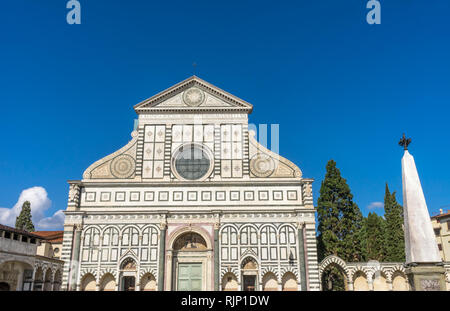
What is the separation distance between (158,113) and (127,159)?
4382mm

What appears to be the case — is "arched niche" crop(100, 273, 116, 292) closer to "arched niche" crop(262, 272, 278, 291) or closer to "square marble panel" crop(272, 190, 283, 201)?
"arched niche" crop(262, 272, 278, 291)

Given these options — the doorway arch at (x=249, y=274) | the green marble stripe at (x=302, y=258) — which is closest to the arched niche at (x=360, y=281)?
the green marble stripe at (x=302, y=258)

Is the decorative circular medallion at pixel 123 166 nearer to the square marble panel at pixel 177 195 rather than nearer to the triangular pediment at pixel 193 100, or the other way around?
the square marble panel at pixel 177 195

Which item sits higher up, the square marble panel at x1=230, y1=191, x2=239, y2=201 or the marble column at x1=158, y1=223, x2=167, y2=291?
the square marble panel at x1=230, y1=191, x2=239, y2=201

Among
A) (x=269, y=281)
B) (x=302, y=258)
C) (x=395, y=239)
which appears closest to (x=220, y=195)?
(x=269, y=281)

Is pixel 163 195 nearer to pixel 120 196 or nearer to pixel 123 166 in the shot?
pixel 120 196

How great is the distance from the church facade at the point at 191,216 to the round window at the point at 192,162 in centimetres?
8

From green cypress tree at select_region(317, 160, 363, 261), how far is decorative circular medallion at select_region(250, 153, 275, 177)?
7.81 metres

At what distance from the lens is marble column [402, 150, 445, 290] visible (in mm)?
13469

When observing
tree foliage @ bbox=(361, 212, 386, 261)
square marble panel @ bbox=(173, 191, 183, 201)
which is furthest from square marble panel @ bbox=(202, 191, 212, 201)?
tree foliage @ bbox=(361, 212, 386, 261)

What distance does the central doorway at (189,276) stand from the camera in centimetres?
2586

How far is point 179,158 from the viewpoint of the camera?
28.6 metres
